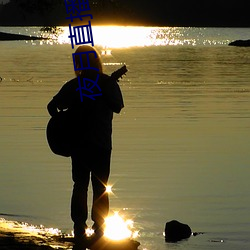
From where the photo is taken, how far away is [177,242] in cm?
1377

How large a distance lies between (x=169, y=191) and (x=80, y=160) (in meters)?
7.67

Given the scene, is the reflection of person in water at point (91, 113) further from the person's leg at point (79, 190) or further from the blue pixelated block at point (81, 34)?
the blue pixelated block at point (81, 34)

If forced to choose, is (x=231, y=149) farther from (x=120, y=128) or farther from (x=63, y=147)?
(x=63, y=147)

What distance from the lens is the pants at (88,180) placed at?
10.7 metres

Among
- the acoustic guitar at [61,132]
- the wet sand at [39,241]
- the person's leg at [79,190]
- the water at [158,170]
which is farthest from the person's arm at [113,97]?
the water at [158,170]

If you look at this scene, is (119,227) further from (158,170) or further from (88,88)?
(158,170)

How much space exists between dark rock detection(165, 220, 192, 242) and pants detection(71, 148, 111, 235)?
2.85 metres

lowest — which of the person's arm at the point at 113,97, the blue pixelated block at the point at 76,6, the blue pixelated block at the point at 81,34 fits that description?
the person's arm at the point at 113,97

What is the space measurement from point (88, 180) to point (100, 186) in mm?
146

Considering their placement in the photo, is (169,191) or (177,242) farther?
(169,191)

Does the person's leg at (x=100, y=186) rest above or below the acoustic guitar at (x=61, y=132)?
below

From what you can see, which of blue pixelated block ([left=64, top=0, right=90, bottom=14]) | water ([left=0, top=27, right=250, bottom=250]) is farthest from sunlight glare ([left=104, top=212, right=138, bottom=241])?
blue pixelated block ([left=64, top=0, right=90, bottom=14])

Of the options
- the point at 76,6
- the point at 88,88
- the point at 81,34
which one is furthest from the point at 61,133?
the point at 76,6

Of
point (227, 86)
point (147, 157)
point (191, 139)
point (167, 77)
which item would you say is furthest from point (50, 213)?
point (167, 77)
